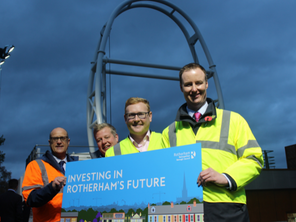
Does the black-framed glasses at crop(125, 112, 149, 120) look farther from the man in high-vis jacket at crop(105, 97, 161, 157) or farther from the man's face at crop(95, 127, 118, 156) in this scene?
the man's face at crop(95, 127, 118, 156)

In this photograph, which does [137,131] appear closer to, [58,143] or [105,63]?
[58,143]

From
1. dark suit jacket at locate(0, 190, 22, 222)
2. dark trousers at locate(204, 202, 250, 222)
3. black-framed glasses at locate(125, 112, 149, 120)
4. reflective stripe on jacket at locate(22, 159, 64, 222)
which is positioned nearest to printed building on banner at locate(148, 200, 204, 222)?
dark trousers at locate(204, 202, 250, 222)

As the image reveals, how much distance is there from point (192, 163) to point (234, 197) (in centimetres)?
37

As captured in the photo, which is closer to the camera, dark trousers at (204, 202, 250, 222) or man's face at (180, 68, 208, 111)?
dark trousers at (204, 202, 250, 222)

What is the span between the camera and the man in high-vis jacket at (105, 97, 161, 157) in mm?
2449

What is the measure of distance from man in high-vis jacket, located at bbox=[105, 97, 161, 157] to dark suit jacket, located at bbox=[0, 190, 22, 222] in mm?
3663

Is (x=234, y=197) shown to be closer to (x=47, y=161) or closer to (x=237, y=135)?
(x=237, y=135)

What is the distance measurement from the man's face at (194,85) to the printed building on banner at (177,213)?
75 cm

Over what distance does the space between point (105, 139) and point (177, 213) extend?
6.09ft

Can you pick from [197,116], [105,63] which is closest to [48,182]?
[197,116]

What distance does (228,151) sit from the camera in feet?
6.23

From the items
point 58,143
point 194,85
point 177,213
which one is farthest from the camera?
point 58,143

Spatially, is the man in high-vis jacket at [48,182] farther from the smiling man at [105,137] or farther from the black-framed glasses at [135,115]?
the black-framed glasses at [135,115]

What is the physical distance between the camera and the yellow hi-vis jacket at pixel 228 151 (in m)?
1.76
